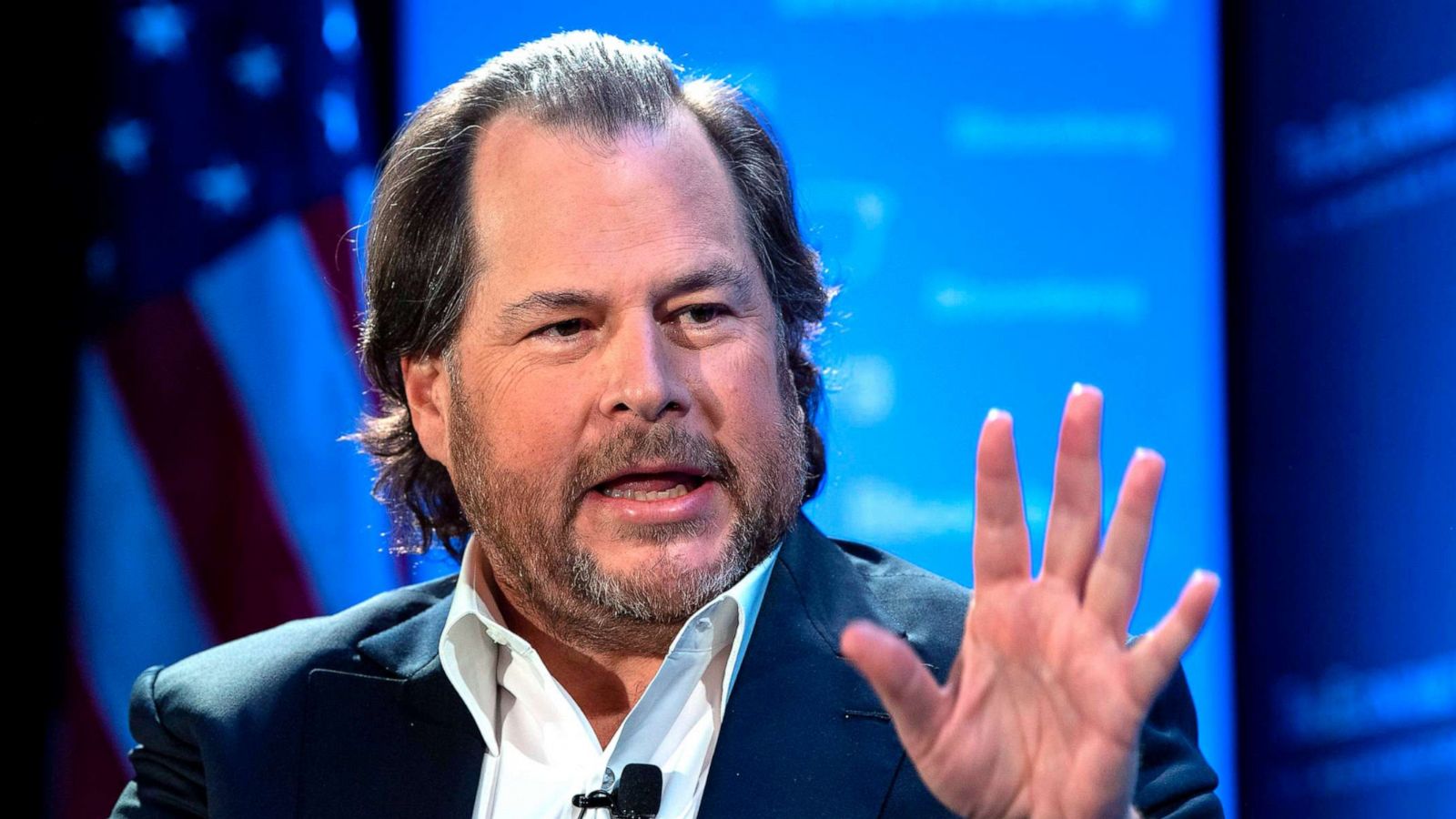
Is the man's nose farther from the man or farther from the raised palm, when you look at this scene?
the raised palm

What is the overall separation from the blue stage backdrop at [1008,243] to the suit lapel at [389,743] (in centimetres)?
103

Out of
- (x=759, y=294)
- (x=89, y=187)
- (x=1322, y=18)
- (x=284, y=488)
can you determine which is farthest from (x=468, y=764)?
(x=1322, y=18)

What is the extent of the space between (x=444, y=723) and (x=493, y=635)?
0.42ft

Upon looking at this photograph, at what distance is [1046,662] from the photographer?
139cm

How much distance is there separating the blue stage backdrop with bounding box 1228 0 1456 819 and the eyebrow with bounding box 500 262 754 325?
1.28 m

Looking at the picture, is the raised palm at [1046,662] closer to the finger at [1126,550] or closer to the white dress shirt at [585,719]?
the finger at [1126,550]

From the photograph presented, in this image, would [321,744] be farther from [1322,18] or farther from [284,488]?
[1322,18]

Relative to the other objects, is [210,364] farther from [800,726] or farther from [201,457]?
[800,726]

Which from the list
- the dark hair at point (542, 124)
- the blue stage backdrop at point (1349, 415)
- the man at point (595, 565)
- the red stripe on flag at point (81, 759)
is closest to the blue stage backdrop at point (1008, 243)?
the blue stage backdrop at point (1349, 415)

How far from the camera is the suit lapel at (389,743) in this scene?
1897 mm

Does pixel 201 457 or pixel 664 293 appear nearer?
pixel 664 293

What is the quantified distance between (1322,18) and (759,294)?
139 centimetres

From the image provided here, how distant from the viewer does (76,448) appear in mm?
2799

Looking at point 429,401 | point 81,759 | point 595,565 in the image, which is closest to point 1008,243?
point 429,401
